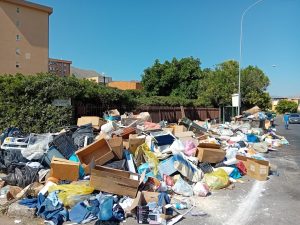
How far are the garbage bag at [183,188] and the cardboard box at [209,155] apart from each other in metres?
1.56

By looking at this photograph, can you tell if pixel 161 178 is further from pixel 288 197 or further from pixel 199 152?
pixel 288 197

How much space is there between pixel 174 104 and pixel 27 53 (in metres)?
31.5

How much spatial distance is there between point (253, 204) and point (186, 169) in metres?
1.60

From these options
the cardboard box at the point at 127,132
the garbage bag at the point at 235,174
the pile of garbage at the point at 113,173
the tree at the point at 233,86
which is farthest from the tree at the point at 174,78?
the garbage bag at the point at 235,174

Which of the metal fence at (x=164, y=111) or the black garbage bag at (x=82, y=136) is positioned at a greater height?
the metal fence at (x=164, y=111)

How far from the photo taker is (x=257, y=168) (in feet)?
26.2

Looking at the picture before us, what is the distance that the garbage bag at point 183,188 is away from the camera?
6.41 meters

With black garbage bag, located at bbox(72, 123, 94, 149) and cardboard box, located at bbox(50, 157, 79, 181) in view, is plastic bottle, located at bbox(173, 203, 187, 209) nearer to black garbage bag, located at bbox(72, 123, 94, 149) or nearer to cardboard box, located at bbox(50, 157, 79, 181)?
cardboard box, located at bbox(50, 157, 79, 181)

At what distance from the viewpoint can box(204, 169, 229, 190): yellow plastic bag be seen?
6.94 metres

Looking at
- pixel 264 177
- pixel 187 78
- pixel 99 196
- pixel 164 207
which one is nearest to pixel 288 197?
pixel 264 177

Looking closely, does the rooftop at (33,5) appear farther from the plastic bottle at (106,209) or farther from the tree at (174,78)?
the plastic bottle at (106,209)

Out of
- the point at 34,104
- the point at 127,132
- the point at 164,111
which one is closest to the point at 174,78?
the point at 164,111

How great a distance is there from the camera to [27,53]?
45.8 meters

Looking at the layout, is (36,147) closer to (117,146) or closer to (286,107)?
(117,146)
